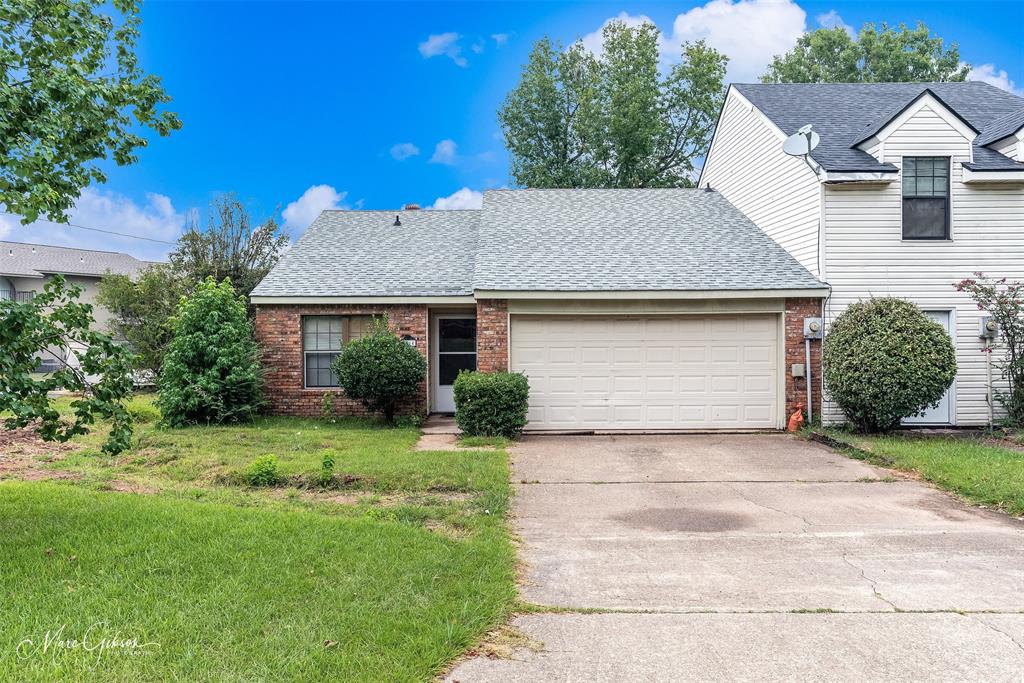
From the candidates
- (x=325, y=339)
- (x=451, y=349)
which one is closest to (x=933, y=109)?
(x=451, y=349)

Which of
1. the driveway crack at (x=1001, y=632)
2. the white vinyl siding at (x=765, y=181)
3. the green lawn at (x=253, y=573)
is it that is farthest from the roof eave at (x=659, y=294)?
the driveway crack at (x=1001, y=632)

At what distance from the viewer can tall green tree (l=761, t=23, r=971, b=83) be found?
2892cm

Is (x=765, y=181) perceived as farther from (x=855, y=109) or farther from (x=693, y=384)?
(x=693, y=384)

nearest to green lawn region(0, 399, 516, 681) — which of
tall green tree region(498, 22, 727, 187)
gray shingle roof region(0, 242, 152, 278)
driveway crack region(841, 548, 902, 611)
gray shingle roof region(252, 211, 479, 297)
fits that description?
driveway crack region(841, 548, 902, 611)

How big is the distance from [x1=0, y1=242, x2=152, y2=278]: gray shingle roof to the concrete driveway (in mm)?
33599

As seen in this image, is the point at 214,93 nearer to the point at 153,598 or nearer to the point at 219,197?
the point at 219,197

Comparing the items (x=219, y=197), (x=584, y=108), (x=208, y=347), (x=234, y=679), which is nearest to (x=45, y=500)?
(x=234, y=679)

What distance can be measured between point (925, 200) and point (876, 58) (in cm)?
2195

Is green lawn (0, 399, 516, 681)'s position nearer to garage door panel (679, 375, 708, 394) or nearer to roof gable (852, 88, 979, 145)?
garage door panel (679, 375, 708, 394)

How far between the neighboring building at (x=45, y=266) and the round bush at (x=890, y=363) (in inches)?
1269

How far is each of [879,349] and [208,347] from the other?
11259 mm

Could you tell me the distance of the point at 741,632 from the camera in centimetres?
380

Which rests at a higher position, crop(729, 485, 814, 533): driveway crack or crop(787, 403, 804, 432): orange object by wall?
crop(787, 403, 804, 432): orange object by wall

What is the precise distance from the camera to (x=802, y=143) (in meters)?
12.2
